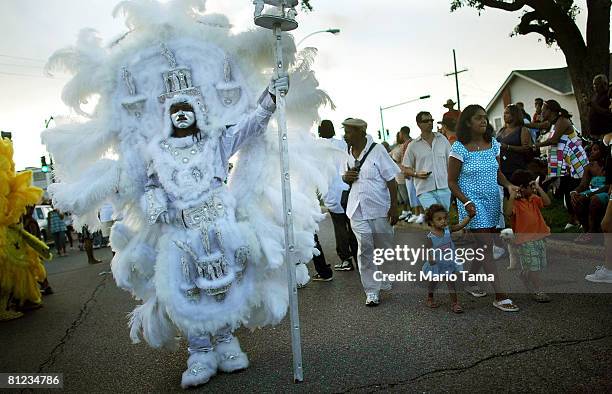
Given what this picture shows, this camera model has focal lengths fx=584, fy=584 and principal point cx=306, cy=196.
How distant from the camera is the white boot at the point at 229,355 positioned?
4258 mm

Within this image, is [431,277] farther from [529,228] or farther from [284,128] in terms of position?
[284,128]

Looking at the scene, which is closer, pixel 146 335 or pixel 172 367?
pixel 146 335

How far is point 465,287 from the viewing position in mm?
6094

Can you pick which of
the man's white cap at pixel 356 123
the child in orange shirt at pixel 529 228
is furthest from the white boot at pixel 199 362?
the child in orange shirt at pixel 529 228

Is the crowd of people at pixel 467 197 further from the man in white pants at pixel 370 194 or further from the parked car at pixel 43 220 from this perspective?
the parked car at pixel 43 220

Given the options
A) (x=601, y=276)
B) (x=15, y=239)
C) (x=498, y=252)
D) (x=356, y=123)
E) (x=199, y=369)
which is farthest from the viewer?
(x=498, y=252)

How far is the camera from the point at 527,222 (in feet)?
18.2

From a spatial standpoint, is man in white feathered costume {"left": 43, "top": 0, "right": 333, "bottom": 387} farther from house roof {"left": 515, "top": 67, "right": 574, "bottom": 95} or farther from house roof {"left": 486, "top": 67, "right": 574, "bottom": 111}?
house roof {"left": 515, "top": 67, "right": 574, "bottom": 95}

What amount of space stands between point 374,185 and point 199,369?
2.81 metres

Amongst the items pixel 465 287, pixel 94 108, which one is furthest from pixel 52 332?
pixel 465 287

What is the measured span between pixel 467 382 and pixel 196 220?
6.95ft

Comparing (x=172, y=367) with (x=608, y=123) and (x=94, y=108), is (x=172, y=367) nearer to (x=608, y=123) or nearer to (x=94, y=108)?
(x=94, y=108)

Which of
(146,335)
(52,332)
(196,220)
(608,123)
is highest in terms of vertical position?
(608,123)

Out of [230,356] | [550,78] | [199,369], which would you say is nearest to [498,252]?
[230,356]
